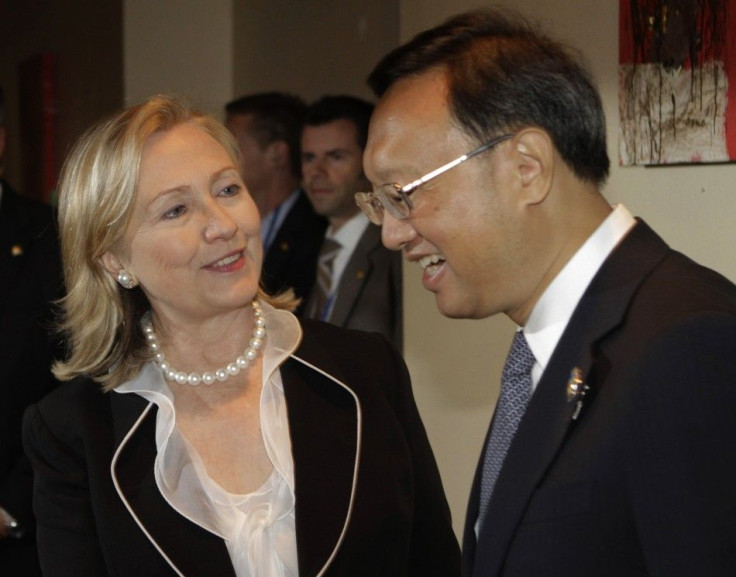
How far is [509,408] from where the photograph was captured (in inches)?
64.9

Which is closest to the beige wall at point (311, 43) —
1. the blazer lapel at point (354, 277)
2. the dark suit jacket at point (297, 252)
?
the dark suit jacket at point (297, 252)

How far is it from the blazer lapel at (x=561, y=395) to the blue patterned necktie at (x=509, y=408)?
0.44ft

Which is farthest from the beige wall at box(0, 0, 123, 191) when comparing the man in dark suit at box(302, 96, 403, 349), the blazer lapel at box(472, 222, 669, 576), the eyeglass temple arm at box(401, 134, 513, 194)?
the blazer lapel at box(472, 222, 669, 576)

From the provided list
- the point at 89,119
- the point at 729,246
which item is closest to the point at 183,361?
the point at 729,246

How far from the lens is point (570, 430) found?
1.40 meters

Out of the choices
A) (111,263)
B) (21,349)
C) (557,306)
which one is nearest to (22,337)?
(21,349)

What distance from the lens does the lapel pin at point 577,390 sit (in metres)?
1.40

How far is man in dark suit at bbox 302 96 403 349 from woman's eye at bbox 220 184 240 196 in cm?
174

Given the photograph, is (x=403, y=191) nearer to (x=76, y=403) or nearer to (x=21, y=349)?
(x=76, y=403)

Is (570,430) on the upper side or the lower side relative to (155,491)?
upper

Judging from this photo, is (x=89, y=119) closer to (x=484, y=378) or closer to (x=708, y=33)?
(x=484, y=378)

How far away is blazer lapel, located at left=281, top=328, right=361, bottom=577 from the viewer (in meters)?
2.10

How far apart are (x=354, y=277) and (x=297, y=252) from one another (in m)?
0.64

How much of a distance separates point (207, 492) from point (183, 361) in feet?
0.94
